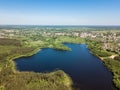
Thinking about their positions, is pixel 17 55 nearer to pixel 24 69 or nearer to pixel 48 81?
pixel 24 69

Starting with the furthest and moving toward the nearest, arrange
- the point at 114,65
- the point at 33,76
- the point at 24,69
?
the point at 114,65, the point at 24,69, the point at 33,76

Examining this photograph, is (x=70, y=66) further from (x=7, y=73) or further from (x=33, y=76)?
(x=7, y=73)

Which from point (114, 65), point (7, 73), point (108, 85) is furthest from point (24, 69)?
point (114, 65)

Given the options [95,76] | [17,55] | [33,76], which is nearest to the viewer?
[33,76]

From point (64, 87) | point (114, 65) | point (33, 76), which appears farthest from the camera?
point (114, 65)

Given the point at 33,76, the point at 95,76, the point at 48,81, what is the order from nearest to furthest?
the point at 48,81 → the point at 33,76 → the point at 95,76

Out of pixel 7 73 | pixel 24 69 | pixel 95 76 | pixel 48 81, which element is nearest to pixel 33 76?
pixel 48 81

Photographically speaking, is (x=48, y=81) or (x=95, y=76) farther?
(x=95, y=76)

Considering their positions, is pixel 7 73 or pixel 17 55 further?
pixel 17 55
